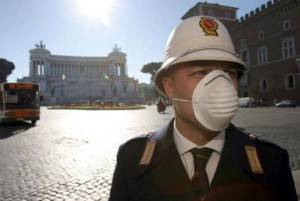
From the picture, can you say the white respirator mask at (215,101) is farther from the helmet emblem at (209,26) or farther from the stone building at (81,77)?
the stone building at (81,77)

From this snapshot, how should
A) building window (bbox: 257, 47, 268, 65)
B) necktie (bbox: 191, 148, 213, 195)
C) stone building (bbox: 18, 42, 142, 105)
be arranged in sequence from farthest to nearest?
stone building (bbox: 18, 42, 142, 105)
building window (bbox: 257, 47, 268, 65)
necktie (bbox: 191, 148, 213, 195)

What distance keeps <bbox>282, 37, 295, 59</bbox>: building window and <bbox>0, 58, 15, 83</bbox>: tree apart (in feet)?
226

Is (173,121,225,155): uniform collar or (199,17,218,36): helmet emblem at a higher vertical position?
(199,17,218,36): helmet emblem

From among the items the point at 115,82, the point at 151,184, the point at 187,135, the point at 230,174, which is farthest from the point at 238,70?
the point at 115,82

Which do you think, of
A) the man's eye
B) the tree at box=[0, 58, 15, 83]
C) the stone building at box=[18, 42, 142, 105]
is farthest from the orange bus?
the stone building at box=[18, 42, 142, 105]

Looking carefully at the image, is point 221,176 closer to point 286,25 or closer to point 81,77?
point 286,25

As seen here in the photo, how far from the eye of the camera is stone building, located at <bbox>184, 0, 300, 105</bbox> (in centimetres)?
4597

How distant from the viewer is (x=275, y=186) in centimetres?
180

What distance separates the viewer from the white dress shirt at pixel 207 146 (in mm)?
1857

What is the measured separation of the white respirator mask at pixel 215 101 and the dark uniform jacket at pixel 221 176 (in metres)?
0.15

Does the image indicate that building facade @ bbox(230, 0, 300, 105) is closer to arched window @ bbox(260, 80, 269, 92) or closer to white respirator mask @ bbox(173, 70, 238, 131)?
arched window @ bbox(260, 80, 269, 92)

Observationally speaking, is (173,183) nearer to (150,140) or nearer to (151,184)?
(151,184)

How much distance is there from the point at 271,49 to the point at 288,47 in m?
3.51

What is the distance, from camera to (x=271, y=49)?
5062 cm
